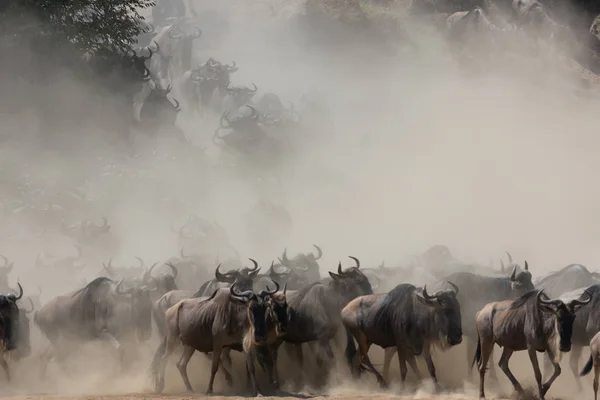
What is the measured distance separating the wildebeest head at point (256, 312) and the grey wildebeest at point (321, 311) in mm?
1406

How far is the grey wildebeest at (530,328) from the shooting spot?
42.7 feet

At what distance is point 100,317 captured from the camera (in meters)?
18.4

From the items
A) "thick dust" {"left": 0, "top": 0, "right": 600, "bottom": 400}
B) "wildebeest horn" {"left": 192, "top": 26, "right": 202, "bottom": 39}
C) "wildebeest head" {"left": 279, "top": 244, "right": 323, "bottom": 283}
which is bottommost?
"wildebeest head" {"left": 279, "top": 244, "right": 323, "bottom": 283}

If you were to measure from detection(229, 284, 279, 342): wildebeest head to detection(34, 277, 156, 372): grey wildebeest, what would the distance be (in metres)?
3.81

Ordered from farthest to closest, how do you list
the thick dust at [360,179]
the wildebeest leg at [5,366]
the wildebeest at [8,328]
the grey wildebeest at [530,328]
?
the thick dust at [360,179]
the wildebeest leg at [5,366]
the wildebeest at [8,328]
the grey wildebeest at [530,328]

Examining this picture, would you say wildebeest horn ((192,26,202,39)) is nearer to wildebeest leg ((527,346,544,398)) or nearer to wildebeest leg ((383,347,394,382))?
wildebeest leg ((383,347,394,382))

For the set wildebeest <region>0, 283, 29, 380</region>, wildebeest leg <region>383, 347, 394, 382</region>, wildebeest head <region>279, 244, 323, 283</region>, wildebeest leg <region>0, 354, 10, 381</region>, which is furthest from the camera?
wildebeest head <region>279, 244, 323, 283</region>

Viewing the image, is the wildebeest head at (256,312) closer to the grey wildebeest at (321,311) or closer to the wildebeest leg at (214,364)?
the wildebeest leg at (214,364)

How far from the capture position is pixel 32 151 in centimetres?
3672

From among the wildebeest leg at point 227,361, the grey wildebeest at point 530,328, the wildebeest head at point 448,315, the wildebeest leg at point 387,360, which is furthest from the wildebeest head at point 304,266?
the grey wildebeest at point 530,328

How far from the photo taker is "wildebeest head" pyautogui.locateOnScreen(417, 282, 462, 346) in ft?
48.3

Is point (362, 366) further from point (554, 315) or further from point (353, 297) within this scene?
point (554, 315)

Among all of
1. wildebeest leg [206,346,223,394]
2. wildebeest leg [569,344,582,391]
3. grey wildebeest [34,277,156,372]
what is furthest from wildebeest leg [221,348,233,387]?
wildebeest leg [569,344,582,391]

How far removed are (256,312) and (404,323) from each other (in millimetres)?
2258
